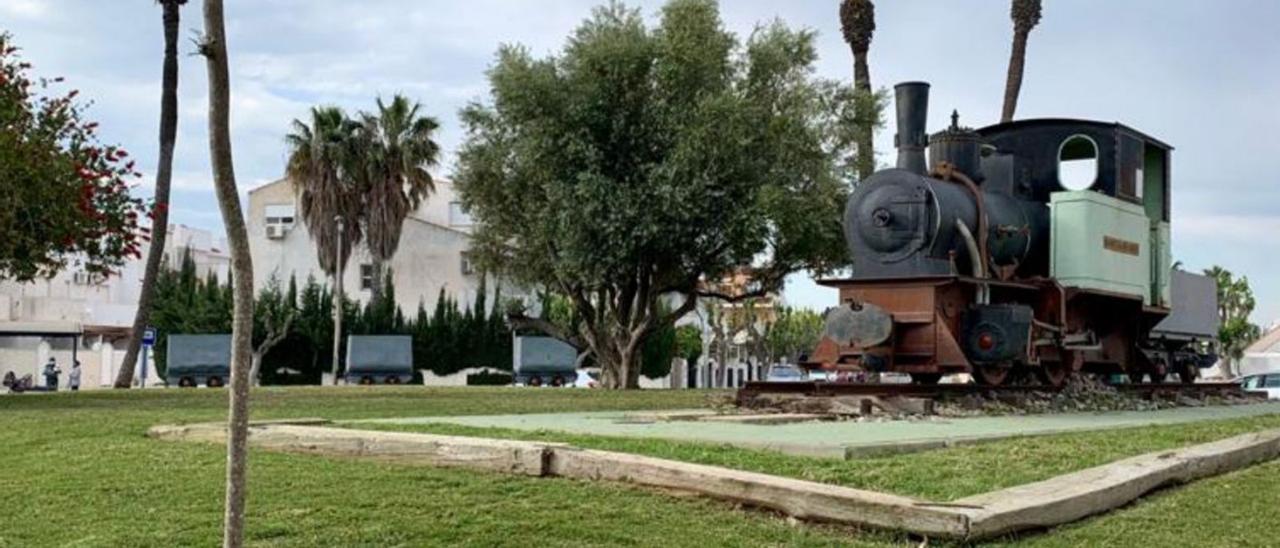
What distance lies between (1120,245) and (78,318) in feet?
183

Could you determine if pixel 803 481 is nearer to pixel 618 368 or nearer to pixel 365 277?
pixel 618 368

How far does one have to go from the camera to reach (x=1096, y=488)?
796 cm

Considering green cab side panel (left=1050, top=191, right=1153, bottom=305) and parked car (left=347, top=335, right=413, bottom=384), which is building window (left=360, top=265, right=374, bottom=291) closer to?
parked car (left=347, top=335, right=413, bottom=384)

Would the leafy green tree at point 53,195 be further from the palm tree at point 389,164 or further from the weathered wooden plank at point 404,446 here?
the palm tree at point 389,164

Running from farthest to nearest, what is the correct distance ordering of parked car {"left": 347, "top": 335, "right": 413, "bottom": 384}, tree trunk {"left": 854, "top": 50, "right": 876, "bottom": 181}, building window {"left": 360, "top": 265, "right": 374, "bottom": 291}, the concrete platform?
building window {"left": 360, "top": 265, "right": 374, "bottom": 291}
parked car {"left": 347, "top": 335, "right": 413, "bottom": 384}
tree trunk {"left": 854, "top": 50, "right": 876, "bottom": 181}
the concrete platform

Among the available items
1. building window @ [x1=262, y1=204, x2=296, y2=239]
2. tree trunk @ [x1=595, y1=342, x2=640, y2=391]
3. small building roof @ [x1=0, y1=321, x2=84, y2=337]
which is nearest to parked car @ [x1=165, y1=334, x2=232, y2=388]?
small building roof @ [x1=0, y1=321, x2=84, y2=337]

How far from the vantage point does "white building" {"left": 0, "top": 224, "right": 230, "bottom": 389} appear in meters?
54.7

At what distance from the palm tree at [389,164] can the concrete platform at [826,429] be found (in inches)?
1416

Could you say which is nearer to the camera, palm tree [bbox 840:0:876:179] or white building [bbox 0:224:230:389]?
palm tree [bbox 840:0:876:179]

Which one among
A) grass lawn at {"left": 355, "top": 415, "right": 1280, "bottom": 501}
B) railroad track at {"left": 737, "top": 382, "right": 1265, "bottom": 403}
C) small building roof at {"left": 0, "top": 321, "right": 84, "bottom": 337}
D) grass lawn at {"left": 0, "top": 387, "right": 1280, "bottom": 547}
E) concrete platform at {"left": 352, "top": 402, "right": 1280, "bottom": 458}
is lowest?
grass lawn at {"left": 0, "top": 387, "right": 1280, "bottom": 547}

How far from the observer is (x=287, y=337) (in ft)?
164

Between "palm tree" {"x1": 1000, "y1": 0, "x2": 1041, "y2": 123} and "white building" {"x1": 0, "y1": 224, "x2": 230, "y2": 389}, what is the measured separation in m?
30.4

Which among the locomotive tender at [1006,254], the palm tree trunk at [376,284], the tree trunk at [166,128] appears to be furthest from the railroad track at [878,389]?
the palm tree trunk at [376,284]

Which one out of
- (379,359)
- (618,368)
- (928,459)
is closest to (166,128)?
(618,368)
